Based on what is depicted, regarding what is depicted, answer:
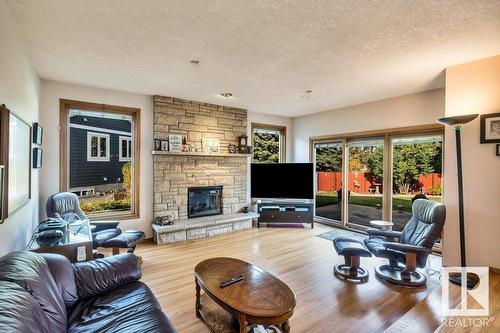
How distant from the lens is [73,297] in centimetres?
190

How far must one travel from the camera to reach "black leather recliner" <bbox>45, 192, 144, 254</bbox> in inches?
131

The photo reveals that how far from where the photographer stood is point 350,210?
576 centimetres

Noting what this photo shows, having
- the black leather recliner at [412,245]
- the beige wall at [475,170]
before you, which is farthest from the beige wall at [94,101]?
the beige wall at [475,170]

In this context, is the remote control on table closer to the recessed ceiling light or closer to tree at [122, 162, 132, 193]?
the recessed ceiling light

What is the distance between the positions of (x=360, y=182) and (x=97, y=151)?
5.16 metres

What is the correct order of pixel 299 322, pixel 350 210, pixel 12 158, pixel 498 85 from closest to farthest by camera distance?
1. pixel 12 158
2. pixel 299 322
3. pixel 498 85
4. pixel 350 210

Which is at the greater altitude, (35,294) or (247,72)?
(247,72)

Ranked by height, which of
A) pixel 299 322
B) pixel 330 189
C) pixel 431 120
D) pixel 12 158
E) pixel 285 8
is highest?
pixel 285 8

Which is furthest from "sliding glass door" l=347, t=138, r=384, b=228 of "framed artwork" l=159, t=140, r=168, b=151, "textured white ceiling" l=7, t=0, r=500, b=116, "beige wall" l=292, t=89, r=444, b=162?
"framed artwork" l=159, t=140, r=168, b=151

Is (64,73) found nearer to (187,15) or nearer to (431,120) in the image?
(187,15)

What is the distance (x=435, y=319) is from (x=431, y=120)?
10.2 ft

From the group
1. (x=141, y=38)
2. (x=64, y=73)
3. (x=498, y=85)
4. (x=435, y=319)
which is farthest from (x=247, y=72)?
(x=435, y=319)

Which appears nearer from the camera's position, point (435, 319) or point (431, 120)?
point (435, 319)
